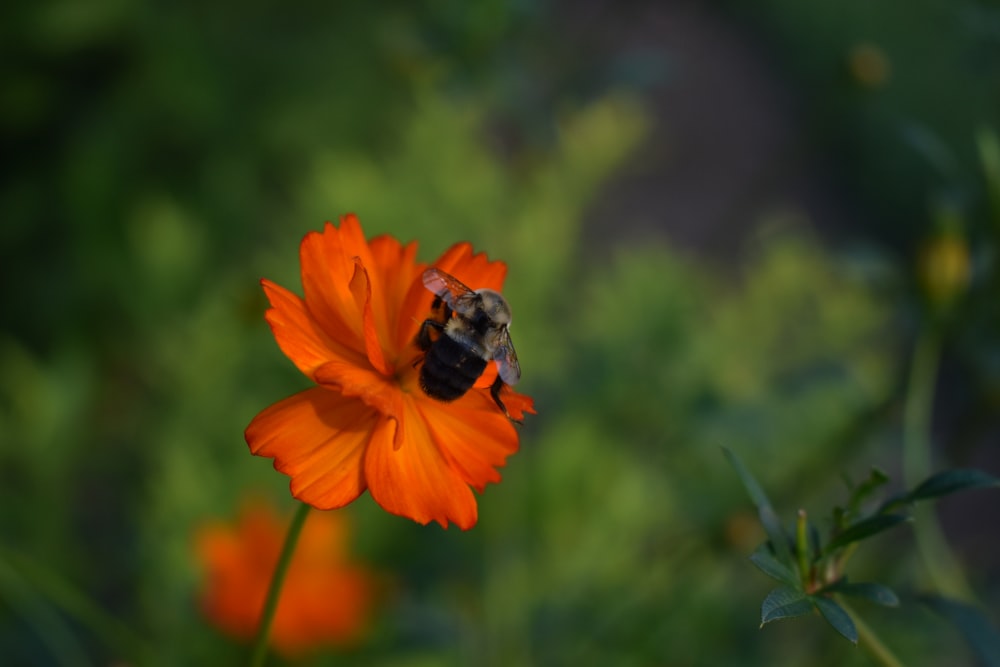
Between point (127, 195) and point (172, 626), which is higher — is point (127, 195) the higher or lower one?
the higher one

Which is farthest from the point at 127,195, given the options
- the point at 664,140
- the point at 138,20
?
the point at 664,140

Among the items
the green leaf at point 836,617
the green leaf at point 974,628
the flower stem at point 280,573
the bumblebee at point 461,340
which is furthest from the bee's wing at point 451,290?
the green leaf at point 974,628

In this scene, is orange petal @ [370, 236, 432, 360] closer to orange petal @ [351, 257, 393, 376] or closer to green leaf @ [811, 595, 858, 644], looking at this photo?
orange petal @ [351, 257, 393, 376]

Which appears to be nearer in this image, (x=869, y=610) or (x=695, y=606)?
(x=869, y=610)

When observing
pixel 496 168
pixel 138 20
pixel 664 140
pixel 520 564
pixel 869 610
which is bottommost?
pixel 869 610

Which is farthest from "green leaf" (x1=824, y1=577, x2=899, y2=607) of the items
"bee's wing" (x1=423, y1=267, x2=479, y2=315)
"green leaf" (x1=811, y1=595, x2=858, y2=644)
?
"bee's wing" (x1=423, y1=267, x2=479, y2=315)

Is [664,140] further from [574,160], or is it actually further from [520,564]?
[520,564]

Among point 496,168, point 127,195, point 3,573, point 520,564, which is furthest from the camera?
point 127,195

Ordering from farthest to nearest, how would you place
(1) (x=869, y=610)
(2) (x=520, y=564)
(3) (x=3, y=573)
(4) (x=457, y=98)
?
(2) (x=520, y=564), (4) (x=457, y=98), (1) (x=869, y=610), (3) (x=3, y=573)
